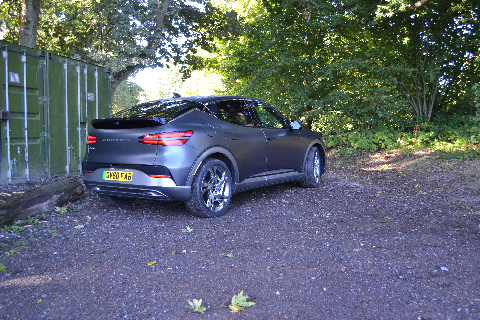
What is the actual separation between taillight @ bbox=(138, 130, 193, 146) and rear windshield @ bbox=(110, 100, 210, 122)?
0.65ft

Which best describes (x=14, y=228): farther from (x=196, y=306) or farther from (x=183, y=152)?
(x=196, y=306)

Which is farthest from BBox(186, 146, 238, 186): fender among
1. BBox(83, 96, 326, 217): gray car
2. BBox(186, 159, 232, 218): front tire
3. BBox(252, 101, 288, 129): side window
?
BBox(252, 101, 288, 129): side window

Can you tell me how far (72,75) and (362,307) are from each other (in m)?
7.97

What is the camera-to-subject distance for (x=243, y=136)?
5.70 meters

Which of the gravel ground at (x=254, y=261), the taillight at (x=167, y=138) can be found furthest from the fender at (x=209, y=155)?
the gravel ground at (x=254, y=261)

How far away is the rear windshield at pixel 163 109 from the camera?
495 centimetres

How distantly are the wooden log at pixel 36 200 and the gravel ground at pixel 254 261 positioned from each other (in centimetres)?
15

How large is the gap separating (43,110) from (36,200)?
140 inches

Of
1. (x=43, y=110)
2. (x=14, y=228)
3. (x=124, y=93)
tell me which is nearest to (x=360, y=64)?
(x=43, y=110)

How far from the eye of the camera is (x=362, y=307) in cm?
277

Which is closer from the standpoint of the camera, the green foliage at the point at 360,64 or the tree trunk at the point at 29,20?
the tree trunk at the point at 29,20

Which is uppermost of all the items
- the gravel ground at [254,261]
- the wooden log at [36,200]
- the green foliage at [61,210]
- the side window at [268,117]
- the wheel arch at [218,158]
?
the side window at [268,117]

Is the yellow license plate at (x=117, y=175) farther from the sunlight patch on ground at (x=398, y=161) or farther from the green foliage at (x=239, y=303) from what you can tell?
the sunlight patch on ground at (x=398, y=161)

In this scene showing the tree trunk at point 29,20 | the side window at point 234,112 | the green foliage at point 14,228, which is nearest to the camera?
the green foliage at point 14,228
